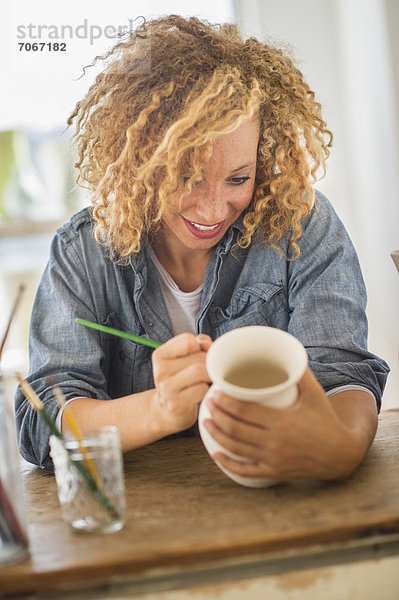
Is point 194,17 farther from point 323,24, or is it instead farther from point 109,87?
point 323,24

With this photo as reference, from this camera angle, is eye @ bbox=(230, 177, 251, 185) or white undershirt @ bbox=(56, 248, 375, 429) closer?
eye @ bbox=(230, 177, 251, 185)

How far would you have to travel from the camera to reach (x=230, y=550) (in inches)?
32.0

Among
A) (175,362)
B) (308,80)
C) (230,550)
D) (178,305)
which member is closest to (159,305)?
(178,305)

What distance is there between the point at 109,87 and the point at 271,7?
1.30 m

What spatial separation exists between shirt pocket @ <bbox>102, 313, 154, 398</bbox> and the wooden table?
0.55 meters

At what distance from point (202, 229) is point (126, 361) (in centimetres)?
36

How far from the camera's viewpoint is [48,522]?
37.8 inches

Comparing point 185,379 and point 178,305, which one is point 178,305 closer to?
point 178,305

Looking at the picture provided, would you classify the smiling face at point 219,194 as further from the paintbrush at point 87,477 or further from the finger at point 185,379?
the paintbrush at point 87,477

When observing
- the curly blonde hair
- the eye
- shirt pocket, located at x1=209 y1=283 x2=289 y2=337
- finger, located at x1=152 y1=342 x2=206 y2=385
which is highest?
the curly blonde hair

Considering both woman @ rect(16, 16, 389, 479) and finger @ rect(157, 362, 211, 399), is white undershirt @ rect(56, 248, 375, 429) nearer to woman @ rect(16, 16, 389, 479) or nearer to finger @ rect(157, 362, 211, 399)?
woman @ rect(16, 16, 389, 479)

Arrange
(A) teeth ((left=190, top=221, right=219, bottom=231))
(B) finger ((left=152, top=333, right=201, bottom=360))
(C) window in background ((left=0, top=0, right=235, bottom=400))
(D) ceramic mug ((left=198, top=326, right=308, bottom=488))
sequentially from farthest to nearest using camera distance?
(C) window in background ((left=0, top=0, right=235, bottom=400))
(A) teeth ((left=190, top=221, right=219, bottom=231))
(B) finger ((left=152, top=333, right=201, bottom=360))
(D) ceramic mug ((left=198, top=326, right=308, bottom=488))

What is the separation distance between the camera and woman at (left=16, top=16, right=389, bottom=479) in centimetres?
124

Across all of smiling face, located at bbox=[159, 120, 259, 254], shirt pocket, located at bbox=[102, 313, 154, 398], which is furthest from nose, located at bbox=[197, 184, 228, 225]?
shirt pocket, located at bbox=[102, 313, 154, 398]
